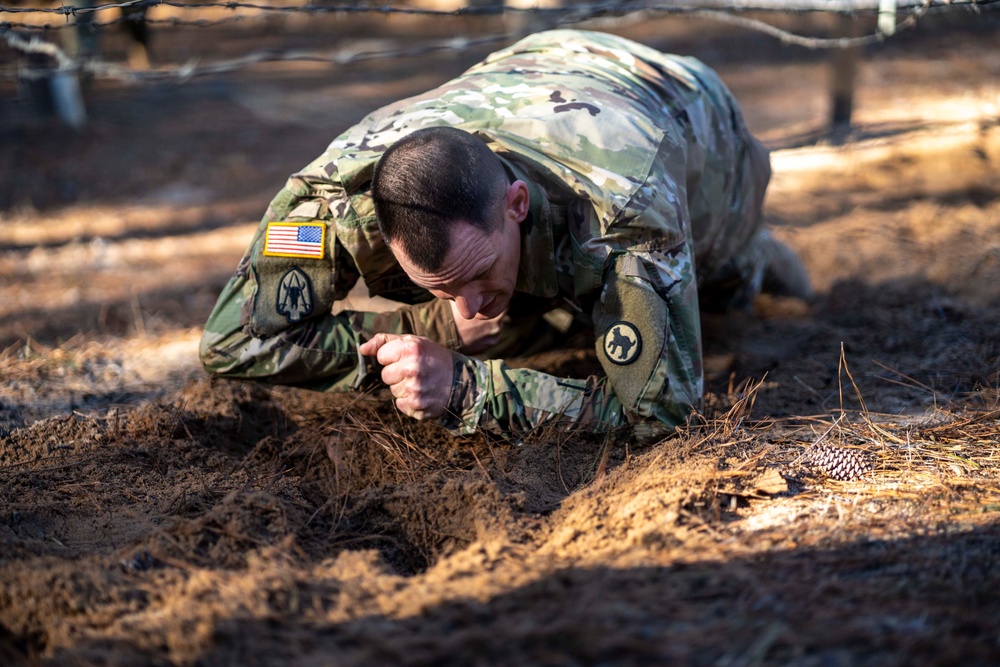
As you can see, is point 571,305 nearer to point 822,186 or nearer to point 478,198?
point 478,198

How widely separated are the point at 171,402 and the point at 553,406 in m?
1.30

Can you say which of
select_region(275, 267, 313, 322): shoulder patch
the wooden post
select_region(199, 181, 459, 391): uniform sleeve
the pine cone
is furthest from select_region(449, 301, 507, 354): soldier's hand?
the wooden post

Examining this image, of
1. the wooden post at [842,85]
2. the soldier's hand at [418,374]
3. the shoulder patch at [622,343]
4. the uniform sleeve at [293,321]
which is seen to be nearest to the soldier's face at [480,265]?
the soldier's hand at [418,374]

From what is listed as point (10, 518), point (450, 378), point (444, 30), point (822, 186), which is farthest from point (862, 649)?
point (444, 30)

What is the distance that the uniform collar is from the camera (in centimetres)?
224

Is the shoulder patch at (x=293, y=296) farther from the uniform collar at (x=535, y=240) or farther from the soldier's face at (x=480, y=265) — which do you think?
the uniform collar at (x=535, y=240)

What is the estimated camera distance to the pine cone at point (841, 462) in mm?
2006

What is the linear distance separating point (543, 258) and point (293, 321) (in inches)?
29.7

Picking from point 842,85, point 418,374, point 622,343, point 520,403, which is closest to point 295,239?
point 418,374

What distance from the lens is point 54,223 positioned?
5.69 meters

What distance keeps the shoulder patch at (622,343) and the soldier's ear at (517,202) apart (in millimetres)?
369

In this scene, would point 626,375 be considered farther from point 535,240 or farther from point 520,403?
point 535,240

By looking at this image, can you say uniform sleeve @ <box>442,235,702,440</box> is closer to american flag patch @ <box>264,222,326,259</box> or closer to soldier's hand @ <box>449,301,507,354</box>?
soldier's hand @ <box>449,301,507,354</box>

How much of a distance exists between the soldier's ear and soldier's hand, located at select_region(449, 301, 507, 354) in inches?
21.1
